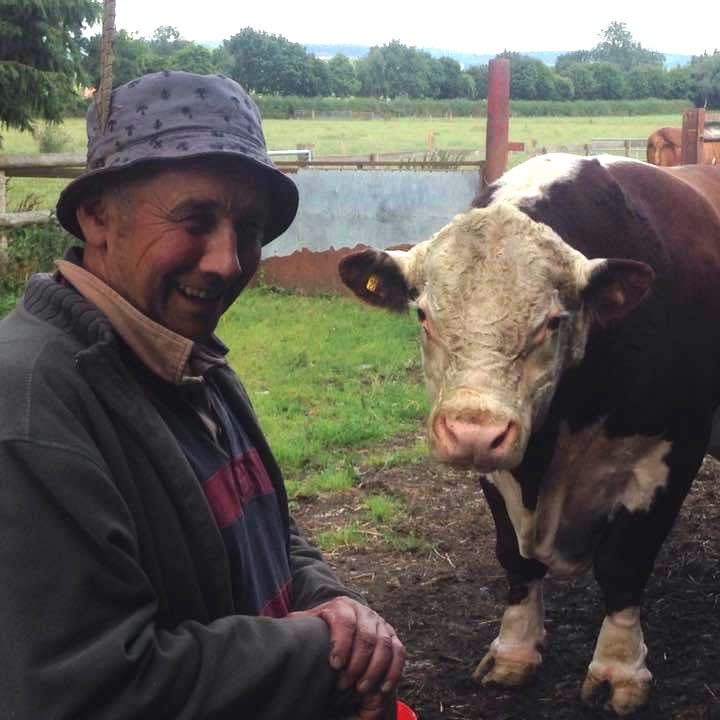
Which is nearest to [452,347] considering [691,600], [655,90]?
[691,600]

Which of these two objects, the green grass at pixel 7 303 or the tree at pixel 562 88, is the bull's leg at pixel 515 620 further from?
the tree at pixel 562 88

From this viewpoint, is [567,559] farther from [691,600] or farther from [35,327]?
[35,327]

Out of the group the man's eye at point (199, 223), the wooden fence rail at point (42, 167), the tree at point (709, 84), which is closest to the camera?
the man's eye at point (199, 223)

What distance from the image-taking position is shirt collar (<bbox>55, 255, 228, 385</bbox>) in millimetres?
1691

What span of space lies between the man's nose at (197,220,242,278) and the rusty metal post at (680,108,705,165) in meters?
8.03

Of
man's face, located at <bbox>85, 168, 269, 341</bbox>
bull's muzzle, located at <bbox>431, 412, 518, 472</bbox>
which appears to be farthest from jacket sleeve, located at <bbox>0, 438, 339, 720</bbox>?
bull's muzzle, located at <bbox>431, 412, 518, 472</bbox>

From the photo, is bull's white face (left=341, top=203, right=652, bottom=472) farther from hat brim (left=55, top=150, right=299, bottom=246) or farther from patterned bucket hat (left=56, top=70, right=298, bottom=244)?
patterned bucket hat (left=56, top=70, right=298, bottom=244)

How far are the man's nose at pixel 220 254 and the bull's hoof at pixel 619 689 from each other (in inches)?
101

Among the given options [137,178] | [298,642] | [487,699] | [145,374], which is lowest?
[487,699]

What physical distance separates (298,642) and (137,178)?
756 millimetres

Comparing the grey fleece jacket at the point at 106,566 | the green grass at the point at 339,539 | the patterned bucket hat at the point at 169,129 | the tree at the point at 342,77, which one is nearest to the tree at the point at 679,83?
→ the tree at the point at 342,77

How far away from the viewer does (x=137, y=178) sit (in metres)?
1.74

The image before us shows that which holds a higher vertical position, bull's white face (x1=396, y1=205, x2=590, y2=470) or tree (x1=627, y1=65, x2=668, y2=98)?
tree (x1=627, y1=65, x2=668, y2=98)

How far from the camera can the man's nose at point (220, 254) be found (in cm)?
179
